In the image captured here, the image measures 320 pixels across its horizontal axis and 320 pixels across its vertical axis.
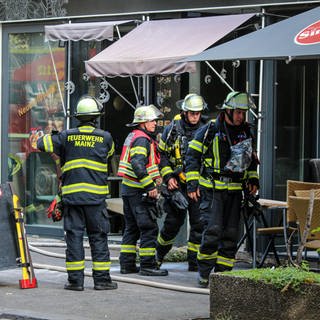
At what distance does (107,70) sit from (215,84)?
1.68 m

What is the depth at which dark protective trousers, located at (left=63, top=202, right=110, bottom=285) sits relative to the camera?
408 inches

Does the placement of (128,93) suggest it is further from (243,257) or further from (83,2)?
(243,257)

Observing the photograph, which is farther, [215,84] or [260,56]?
[215,84]

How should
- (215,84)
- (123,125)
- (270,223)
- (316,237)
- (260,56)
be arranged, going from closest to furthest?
(260,56), (316,237), (270,223), (215,84), (123,125)

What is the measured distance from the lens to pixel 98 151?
406 inches

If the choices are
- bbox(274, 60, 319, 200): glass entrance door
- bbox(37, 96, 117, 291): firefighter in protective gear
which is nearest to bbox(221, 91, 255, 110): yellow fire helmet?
bbox(37, 96, 117, 291): firefighter in protective gear

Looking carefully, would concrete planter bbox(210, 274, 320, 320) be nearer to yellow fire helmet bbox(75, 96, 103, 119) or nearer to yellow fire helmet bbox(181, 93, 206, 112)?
yellow fire helmet bbox(75, 96, 103, 119)

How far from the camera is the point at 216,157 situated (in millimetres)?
10391

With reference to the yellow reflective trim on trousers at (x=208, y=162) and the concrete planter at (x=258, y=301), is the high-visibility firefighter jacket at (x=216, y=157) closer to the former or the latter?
the yellow reflective trim on trousers at (x=208, y=162)

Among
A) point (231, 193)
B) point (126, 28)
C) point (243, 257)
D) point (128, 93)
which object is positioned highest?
point (126, 28)

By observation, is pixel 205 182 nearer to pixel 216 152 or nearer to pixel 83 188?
pixel 216 152

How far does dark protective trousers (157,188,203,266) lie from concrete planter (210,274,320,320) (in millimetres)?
3279

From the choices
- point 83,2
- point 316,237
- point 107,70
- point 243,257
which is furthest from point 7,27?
point 316,237

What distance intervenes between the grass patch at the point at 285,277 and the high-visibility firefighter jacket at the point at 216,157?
7.76 feet
